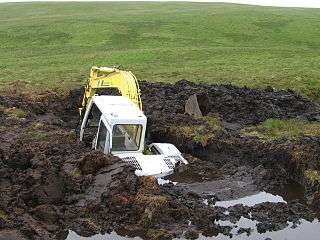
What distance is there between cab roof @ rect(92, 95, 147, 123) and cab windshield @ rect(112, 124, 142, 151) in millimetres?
253

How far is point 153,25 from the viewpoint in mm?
50125

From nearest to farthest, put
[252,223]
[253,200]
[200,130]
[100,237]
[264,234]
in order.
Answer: [100,237] < [264,234] < [252,223] < [253,200] < [200,130]

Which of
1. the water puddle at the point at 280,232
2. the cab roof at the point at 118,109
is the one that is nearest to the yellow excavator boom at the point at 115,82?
the cab roof at the point at 118,109

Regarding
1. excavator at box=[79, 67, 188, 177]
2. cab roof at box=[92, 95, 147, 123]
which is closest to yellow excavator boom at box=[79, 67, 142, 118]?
cab roof at box=[92, 95, 147, 123]

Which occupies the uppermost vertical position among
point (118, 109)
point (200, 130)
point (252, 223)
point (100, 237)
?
point (118, 109)

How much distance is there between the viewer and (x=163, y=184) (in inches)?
571

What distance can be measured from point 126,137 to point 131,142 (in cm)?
20

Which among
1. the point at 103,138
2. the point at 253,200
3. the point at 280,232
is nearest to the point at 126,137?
the point at 103,138

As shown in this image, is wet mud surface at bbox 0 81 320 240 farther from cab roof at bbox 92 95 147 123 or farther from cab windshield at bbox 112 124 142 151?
cab roof at bbox 92 95 147 123

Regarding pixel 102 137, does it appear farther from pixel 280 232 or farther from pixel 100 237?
pixel 280 232

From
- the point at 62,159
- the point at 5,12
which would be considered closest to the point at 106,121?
the point at 62,159

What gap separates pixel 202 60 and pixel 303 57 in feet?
21.9

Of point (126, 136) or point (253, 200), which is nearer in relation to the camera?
point (253, 200)

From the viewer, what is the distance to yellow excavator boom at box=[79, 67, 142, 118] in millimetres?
18550
